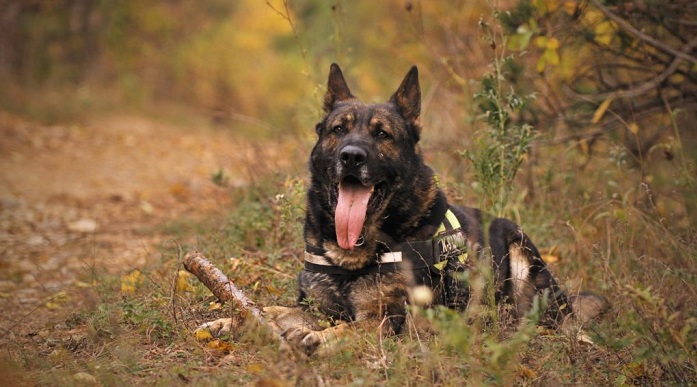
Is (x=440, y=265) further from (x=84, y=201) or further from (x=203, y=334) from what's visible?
(x=84, y=201)

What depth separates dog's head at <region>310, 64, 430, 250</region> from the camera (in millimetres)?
4480

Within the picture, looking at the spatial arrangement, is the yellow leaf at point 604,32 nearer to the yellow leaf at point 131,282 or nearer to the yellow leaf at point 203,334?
the yellow leaf at point 203,334

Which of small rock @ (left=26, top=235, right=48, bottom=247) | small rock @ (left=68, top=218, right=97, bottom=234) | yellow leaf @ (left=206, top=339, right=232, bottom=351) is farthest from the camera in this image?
small rock @ (left=68, top=218, right=97, bottom=234)

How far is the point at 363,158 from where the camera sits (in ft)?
14.6

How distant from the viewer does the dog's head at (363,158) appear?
4480mm

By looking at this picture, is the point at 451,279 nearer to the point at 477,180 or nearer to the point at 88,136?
the point at 477,180

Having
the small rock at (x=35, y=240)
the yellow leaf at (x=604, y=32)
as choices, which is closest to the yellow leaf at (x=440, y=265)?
the yellow leaf at (x=604, y=32)

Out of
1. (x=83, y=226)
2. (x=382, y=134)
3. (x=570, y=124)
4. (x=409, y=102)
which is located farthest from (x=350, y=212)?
(x=83, y=226)

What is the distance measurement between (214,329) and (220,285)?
29 centimetres

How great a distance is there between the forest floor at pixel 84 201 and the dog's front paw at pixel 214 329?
0.94m

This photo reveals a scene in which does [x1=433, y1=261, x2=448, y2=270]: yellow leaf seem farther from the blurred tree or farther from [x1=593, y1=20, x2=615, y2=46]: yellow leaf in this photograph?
[x1=593, y1=20, x2=615, y2=46]: yellow leaf

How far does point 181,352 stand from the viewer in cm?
403

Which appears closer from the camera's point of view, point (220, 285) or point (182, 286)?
point (220, 285)

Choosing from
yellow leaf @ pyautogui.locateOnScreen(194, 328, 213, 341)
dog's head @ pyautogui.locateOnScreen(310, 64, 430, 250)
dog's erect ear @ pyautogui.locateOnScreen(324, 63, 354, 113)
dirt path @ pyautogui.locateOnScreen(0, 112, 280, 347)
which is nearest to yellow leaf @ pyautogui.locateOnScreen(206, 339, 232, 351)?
yellow leaf @ pyautogui.locateOnScreen(194, 328, 213, 341)
